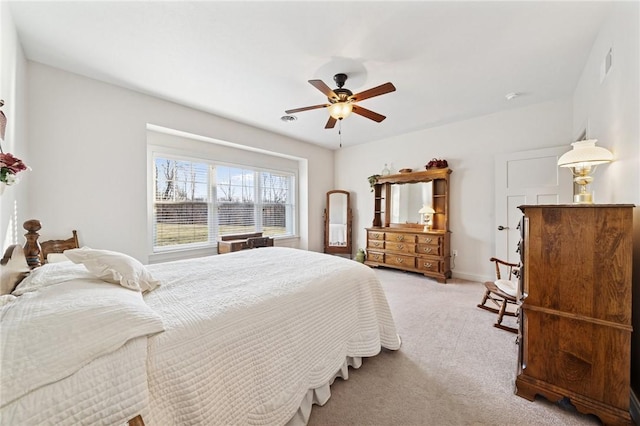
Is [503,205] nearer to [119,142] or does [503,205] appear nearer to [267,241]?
[267,241]

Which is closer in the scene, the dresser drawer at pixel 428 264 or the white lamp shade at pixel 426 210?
the dresser drawer at pixel 428 264

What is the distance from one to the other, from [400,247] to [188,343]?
13.7 feet

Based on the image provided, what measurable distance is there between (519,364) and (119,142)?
450cm

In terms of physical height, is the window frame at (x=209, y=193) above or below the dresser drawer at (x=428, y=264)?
above

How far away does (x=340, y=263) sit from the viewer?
7.23ft

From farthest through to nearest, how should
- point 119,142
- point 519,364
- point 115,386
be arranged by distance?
point 119,142 → point 519,364 → point 115,386

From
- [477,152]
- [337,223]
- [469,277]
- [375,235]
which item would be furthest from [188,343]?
[337,223]

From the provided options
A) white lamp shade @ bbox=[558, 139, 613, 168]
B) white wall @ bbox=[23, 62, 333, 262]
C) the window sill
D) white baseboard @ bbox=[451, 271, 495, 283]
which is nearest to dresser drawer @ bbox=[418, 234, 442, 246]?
white baseboard @ bbox=[451, 271, 495, 283]

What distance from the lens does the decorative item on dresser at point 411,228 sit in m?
4.31

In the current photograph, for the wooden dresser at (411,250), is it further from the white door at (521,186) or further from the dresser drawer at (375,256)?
the white door at (521,186)

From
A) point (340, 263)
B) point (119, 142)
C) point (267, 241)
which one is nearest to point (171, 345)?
point (340, 263)

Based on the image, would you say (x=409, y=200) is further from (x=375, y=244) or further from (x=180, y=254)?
(x=180, y=254)

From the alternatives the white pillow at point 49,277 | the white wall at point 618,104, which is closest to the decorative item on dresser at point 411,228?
the white wall at point 618,104

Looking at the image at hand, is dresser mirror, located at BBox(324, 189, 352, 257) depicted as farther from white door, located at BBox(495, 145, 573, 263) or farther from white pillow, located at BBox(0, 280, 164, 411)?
white pillow, located at BBox(0, 280, 164, 411)
